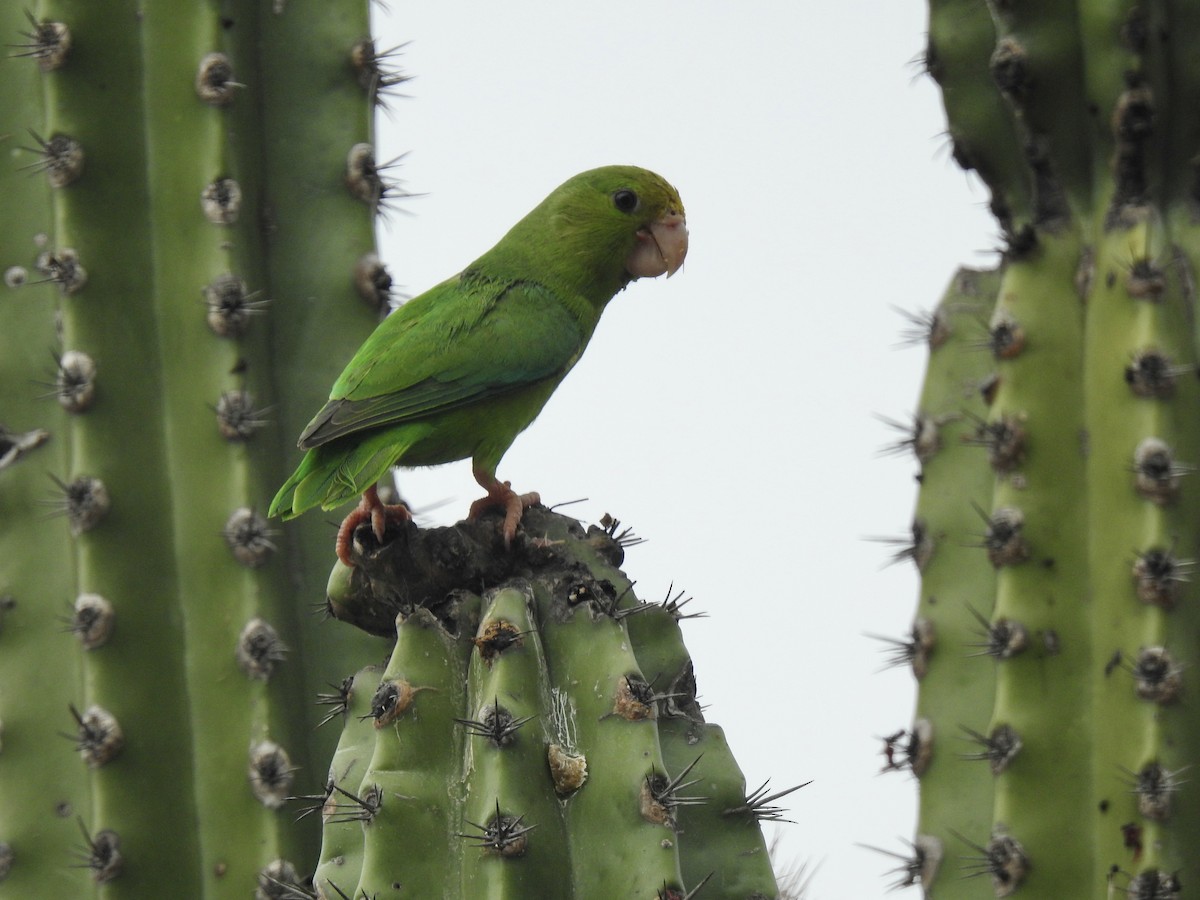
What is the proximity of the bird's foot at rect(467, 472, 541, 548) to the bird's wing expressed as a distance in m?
0.31

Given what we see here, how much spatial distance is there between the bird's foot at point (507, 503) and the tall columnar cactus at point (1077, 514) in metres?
1.03

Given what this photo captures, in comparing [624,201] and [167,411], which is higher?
[624,201]

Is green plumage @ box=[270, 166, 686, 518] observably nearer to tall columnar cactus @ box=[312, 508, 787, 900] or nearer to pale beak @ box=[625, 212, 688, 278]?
pale beak @ box=[625, 212, 688, 278]

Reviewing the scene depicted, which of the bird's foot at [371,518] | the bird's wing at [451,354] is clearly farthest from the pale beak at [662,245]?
the bird's foot at [371,518]

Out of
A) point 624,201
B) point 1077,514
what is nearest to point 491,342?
point 624,201

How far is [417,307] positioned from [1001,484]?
5.57 feet

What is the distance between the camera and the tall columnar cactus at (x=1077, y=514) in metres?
3.09

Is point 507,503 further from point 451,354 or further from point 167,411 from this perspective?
point 167,411

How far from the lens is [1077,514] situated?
3236 millimetres

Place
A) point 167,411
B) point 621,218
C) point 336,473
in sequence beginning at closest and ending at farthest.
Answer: point 336,473 → point 167,411 → point 621,218

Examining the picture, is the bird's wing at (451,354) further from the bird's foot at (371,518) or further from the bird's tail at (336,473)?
the bird's foot at (371,518)

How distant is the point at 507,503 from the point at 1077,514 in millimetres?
1274

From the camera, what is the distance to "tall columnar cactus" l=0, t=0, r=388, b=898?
3.57 metres

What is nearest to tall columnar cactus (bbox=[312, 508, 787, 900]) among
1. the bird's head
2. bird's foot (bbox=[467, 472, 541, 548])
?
bird's foot (bbox=[467, 472, 541, 548])
